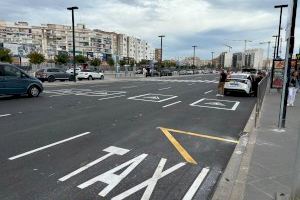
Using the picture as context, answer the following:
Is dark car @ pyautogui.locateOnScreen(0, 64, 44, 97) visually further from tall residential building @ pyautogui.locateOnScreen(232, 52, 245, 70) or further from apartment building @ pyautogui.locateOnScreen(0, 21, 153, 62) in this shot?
tall residential building @ pyautogui.locateOnScreen(232, 52, 245, 70)

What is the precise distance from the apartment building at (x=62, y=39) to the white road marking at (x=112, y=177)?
115m

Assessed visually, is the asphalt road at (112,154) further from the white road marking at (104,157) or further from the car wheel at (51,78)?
the car wheel at (51,78)

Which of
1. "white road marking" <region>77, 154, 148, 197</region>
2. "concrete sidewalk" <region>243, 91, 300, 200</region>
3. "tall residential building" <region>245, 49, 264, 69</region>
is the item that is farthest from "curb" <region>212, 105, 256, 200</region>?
"tall residential building" <region>245, 49, 264, 69</region>

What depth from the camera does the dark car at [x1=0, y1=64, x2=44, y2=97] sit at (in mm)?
14859

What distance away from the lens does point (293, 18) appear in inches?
324

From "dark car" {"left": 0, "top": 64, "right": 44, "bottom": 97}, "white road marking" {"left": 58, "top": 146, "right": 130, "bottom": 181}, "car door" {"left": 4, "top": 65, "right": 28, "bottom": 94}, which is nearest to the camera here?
"white road marking" {"left": 58, "top": 146, "right": 130, "bottom": 181}

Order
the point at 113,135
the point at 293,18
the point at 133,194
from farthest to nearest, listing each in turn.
Result: the point at 293,18 → the point at 113,135 → the point at 133,194

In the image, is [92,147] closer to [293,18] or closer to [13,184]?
[13,184]

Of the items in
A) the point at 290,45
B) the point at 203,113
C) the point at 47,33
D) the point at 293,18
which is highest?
the point at 47,33

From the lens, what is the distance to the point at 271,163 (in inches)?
214

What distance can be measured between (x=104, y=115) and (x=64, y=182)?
607 centimetres

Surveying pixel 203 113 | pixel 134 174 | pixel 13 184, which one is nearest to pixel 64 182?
pixel 13 184

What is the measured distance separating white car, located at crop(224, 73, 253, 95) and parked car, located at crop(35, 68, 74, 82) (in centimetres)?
2078

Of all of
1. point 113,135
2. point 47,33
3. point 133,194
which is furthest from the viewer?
point 47,33
